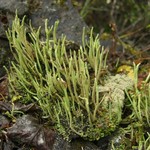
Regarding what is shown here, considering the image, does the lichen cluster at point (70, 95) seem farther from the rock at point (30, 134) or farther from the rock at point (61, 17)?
the rock at point (61, 17)

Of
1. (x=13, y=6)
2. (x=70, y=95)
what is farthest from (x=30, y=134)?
(x=13, y=6)

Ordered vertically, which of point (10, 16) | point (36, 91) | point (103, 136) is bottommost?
point (103, 136)

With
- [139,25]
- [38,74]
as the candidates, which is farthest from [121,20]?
[38,74]

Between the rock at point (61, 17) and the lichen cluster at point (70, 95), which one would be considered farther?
the rock at point (61, 17)

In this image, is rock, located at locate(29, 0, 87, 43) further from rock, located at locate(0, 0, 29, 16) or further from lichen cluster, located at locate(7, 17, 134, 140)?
lichen cluster, located at locate(7, 17, 134, 140)

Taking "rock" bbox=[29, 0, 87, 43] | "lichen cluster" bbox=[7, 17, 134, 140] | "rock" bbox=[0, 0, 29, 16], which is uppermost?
"rock" bbox=[0, 0, 29, 16]

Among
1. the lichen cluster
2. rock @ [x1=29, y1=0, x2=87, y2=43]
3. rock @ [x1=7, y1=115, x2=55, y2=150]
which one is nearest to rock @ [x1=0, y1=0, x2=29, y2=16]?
rock @ [x1=29, y1=0, x2=87, y2=43]

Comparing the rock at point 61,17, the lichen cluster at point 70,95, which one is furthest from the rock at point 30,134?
the rock at point 61,17

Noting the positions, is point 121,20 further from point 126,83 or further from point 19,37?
point 19,37
